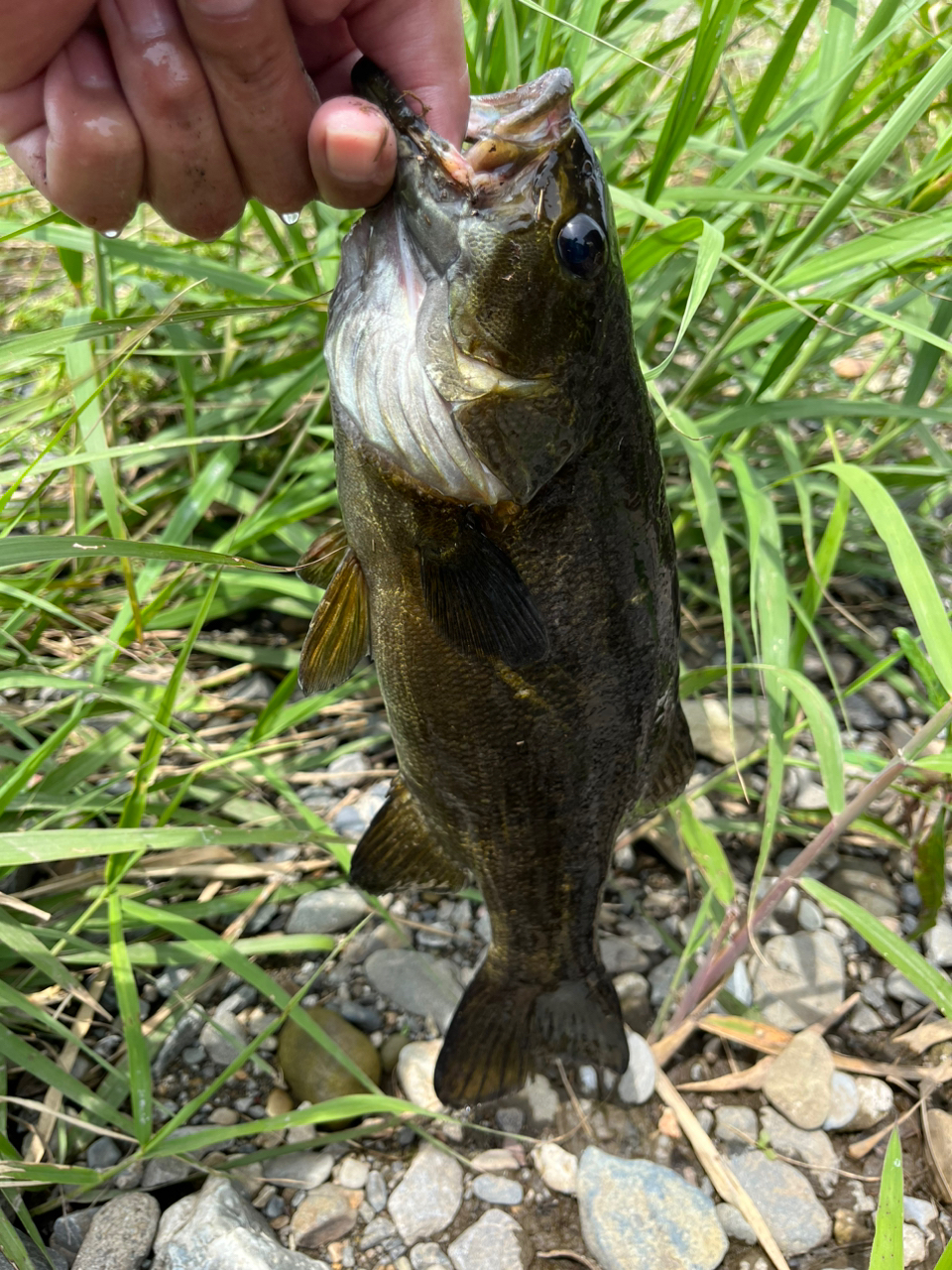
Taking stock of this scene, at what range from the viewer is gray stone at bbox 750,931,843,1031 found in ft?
8.45

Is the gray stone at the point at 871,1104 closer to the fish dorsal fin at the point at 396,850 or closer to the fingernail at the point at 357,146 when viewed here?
the fish dorsal fin at the point at 396,850

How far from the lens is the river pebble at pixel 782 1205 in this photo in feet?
7.16

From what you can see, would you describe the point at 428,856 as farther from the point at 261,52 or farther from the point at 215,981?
the point at 261,52

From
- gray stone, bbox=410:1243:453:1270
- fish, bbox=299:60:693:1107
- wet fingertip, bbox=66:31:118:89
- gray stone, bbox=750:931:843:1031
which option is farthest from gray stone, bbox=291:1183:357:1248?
wet fingertip, bbox=66:31:118:89

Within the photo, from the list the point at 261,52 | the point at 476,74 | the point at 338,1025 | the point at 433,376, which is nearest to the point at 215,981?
the point at 338,1025

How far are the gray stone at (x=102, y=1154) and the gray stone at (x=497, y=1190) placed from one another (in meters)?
0.86

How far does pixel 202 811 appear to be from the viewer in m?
2.49

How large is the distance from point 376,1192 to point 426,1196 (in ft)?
→ 0.40

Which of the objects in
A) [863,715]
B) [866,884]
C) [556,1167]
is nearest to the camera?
[556,1167]

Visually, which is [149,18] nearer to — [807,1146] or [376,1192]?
[376,1192]

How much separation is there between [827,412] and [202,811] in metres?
2.05

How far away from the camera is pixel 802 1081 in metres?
2.40

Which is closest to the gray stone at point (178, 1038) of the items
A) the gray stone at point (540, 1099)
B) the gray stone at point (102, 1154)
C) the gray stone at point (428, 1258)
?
the gray stone at point (102, 1154)

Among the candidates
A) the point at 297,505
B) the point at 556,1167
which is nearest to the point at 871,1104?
the point at 556,1167
